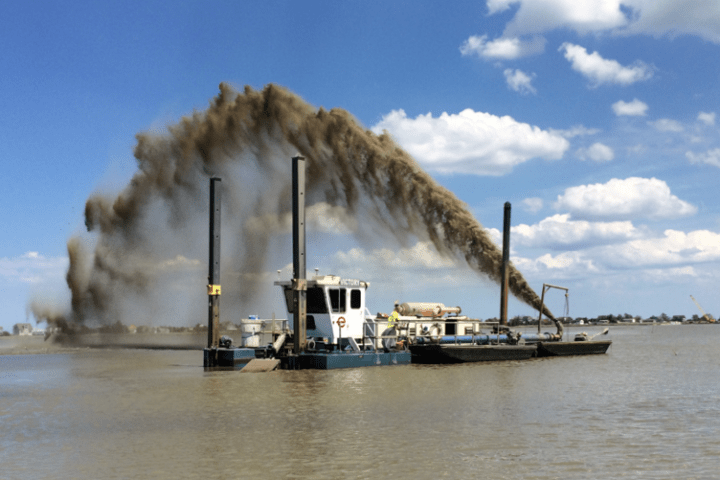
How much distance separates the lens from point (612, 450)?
14.7 m

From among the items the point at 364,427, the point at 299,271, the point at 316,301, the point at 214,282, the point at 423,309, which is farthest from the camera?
the point at 423,309

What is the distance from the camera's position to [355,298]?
37.1 metres

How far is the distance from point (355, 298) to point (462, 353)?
7.34 meters

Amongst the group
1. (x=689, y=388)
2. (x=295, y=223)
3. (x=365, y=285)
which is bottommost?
(x=689, y=388)

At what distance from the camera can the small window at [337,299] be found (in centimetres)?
3644

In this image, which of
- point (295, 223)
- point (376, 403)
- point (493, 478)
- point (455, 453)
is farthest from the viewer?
point (295, 223)

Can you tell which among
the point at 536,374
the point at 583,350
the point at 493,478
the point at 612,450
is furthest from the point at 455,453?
the point at 583,350

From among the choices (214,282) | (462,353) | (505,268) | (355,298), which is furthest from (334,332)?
(505,268)

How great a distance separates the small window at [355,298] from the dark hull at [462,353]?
4344 mm

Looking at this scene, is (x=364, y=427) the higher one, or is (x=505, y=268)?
(x=505, y=268)

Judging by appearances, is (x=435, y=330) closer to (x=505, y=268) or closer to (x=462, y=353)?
(x=462, y=353)

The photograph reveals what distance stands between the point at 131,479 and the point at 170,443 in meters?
3.46

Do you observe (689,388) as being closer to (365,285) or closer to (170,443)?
(365,285)

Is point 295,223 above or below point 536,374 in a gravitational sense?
above
